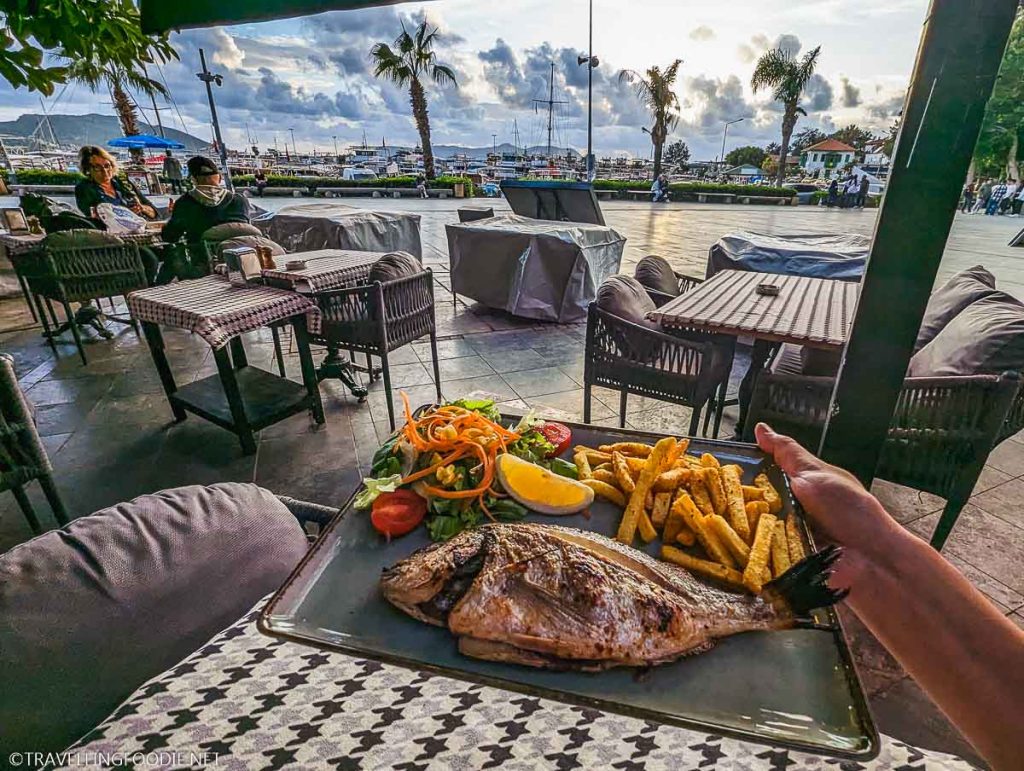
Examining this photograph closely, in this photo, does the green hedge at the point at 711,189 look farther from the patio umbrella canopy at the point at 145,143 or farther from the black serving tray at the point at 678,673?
the black serving tray at the point at 678,673

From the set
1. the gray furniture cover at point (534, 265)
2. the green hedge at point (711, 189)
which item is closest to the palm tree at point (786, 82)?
the green hedge at point (711, 189)

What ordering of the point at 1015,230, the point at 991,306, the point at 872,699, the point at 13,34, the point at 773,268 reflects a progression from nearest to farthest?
the point at 13,34 → the point at 872,699 → the point at 991,306 → the point at 773,268 → the point at 1015,230

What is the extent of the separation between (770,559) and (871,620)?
0.23 metres

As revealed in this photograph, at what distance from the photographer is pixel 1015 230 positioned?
16.2 m

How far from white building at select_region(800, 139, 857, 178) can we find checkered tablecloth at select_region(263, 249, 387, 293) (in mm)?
65000

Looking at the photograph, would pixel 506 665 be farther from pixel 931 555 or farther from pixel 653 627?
pixel 931 555

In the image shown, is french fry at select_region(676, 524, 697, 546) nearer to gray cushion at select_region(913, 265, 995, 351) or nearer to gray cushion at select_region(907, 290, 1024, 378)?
gray cushion at select_region(907, 290, 1024, 378)

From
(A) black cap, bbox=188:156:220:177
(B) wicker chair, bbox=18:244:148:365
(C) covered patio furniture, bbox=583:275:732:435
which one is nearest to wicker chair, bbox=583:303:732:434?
(C) covered patio furniture, bbox=583:275:732:435

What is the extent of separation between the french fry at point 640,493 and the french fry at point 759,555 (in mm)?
282

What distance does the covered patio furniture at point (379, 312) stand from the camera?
12.0 ft

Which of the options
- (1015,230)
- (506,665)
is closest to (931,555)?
(506,665)

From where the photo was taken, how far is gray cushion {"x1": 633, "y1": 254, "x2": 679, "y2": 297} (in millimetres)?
4305

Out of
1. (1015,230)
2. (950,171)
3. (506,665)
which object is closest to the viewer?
(506,665)

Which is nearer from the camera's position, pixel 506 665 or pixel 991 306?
pixel 506 665
